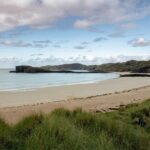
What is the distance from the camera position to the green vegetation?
6.84 m

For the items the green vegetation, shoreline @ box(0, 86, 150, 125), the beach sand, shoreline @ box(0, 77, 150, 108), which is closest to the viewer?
the green vegetation

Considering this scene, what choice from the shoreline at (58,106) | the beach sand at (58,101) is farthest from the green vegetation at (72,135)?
the shoreline at (58,106)

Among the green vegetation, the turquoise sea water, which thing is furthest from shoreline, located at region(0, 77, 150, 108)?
the green vegetation

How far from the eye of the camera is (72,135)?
7102 millimetres

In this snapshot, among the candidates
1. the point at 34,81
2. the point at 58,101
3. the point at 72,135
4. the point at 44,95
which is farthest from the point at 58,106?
the point at 34,81

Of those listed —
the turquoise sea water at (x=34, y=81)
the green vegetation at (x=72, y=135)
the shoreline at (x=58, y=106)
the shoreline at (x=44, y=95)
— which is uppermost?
the green vegetation at (x=72, y=135)

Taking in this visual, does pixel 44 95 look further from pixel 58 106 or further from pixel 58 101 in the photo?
pixel 58 106

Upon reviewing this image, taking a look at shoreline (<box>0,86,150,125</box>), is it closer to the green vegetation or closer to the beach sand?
the beach sand

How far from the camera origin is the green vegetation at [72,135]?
6836 mm

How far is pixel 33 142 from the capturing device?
22.2 feet

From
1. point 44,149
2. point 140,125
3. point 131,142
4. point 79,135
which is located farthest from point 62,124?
point 140,125

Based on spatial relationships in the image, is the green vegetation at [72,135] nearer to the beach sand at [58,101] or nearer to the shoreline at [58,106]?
the beach sand at [58,101]

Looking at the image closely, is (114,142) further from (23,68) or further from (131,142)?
(23,68)

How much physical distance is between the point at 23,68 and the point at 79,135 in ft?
441
